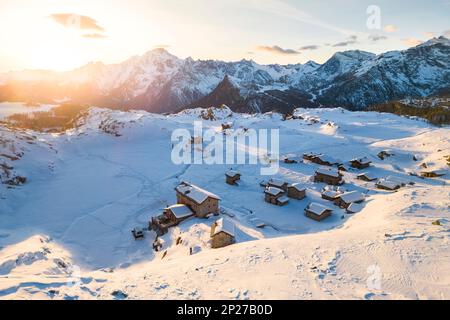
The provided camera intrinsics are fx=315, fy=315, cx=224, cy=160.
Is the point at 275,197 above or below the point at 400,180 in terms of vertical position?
below

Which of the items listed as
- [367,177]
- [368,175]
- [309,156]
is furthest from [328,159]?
[367,177]

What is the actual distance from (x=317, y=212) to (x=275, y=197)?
8.25 m

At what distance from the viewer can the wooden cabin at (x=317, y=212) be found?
44125 millimetres

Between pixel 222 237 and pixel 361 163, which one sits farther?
pixel 361 163

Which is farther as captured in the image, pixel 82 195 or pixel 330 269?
pixel 82 195

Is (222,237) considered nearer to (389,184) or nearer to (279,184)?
(279,184)

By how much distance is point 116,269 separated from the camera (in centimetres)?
3244

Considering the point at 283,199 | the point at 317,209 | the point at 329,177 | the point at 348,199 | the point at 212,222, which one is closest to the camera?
the point at 212,222

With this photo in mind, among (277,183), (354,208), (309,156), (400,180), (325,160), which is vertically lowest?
(354,208)

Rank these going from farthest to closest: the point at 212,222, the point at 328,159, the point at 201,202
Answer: the point at 328,159 → the point at 201,202 → the point at 212,222

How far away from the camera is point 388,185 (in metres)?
53.2
